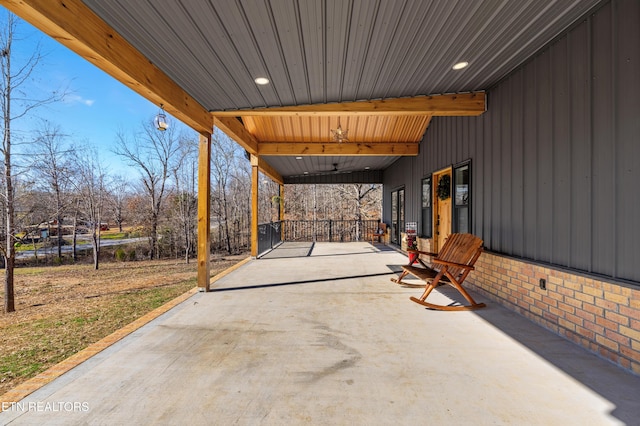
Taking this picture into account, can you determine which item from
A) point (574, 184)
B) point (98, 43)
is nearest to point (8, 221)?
point (98, 43)

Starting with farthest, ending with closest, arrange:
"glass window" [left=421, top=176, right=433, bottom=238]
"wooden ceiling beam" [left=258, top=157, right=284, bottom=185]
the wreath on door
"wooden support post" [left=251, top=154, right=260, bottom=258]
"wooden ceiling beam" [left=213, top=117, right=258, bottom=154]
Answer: "wooden ceiling beam" [left=258, top=157, right=284, bottom=185]
"wooden support post" [left=251, top=154, right=260, bottom=258]
"glass window" [left=421, top=176, right=433, bottom=238]
the wreath on door
"wooden ceiling beam" [left=213, top=117, right=258, bottom=154]

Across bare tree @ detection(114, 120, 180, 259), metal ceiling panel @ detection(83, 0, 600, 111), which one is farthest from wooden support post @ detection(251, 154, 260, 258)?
bare tree @ detection(114, 120, 180, 259)

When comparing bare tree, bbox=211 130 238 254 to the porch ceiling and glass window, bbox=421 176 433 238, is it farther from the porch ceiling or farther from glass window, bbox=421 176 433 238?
the porch ceiling

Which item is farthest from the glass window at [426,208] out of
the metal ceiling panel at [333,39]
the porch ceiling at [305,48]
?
the metal ceiling panel at [333,39]

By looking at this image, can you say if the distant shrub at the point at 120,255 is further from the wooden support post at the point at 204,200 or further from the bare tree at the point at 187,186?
the wooden support post at the point at 204,200

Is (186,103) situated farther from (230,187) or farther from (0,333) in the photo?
(230,187)

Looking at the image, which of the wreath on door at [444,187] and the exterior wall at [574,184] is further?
the wreath on door at [444,187]

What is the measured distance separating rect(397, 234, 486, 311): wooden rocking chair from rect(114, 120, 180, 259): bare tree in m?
15.0

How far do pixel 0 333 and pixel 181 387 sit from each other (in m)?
6.51

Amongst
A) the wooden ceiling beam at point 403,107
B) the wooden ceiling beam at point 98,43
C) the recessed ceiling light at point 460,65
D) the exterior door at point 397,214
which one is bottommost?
the exterior door at point 397,214

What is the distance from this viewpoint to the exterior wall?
2.14 meters

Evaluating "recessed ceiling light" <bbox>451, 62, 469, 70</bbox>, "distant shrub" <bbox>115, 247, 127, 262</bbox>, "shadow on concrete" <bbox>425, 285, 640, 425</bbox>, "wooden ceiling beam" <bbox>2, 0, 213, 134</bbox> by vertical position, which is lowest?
"distant shrub" <bbox>115, 247, 127, 262</bbox>

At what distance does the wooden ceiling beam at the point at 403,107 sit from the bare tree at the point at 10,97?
5646 mm

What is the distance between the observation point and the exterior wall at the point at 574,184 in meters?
2.14
